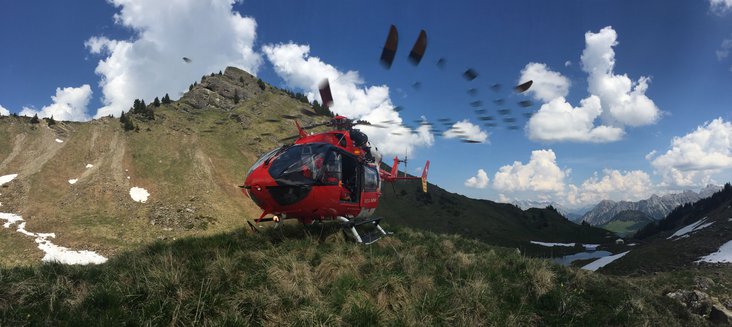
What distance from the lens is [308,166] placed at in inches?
437

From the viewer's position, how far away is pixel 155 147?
185ft

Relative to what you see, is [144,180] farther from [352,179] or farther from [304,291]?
[304,291]

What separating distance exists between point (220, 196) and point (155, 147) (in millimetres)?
16049

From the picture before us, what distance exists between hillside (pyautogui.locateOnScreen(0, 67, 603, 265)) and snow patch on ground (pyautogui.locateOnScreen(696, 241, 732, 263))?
3652 cm

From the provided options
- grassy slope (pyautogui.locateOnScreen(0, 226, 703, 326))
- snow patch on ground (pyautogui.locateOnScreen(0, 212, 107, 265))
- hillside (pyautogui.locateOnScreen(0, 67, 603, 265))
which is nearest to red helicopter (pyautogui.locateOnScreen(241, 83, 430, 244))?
grassy slope (pyautogui.locateOnScreen(0, 226, 703, 326))

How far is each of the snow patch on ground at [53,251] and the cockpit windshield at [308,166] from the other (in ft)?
86.2

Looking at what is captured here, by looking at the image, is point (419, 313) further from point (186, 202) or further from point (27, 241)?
point (186, 202)

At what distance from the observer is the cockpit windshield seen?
10656mm

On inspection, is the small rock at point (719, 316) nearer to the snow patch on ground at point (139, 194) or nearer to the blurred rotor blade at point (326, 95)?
the blurred rotor blade at point (326, 95)

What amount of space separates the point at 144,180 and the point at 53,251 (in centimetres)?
1939

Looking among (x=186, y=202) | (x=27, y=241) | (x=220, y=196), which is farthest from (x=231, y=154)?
(x=27, y=241)

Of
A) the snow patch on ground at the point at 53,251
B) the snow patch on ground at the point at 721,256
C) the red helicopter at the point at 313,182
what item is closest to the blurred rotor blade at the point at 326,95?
the red helicopter at the point at 313,182

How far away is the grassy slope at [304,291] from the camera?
544cm

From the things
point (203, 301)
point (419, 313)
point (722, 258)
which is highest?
point (203, 301)
